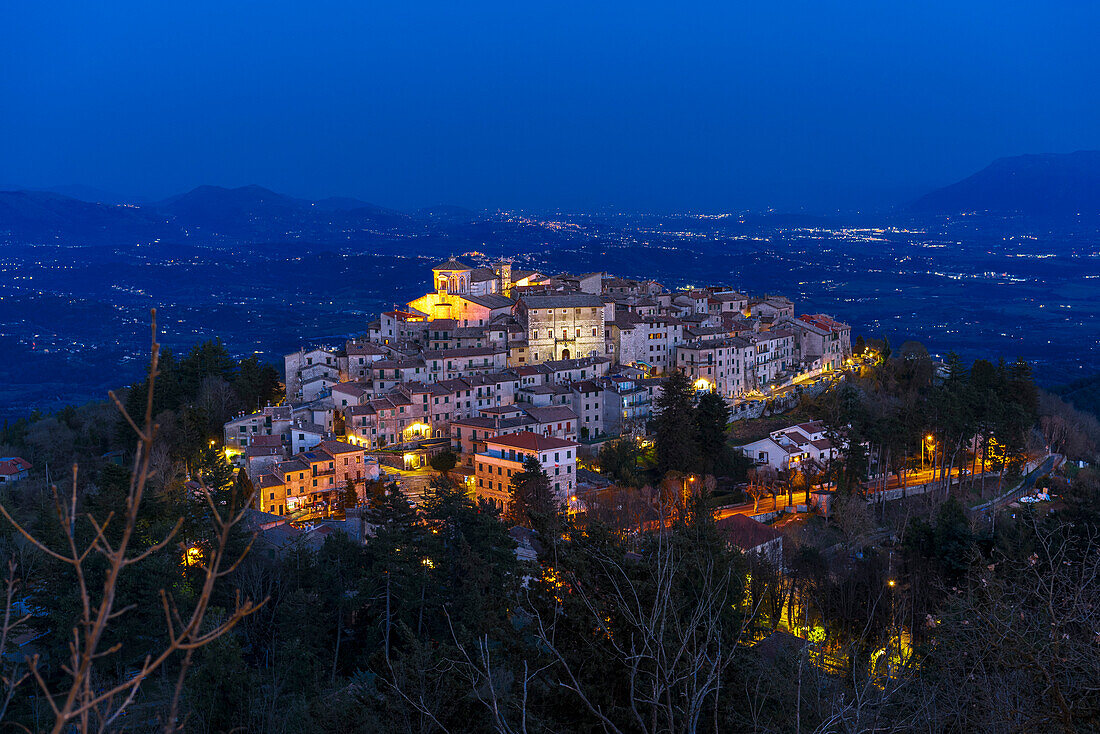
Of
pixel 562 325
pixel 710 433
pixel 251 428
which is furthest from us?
pixel 562 325

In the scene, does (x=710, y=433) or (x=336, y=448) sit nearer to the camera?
(x=336, y=448)

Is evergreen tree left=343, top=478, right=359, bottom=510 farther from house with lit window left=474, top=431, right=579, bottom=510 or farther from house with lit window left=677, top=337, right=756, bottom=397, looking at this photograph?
house with lit window left=677, top=337, right=756, bottom=397

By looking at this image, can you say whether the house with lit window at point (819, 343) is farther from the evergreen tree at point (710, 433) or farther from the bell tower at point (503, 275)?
the bell tower at point (503, 275)

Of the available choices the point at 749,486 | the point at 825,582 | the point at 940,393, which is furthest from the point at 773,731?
the point at 940,393

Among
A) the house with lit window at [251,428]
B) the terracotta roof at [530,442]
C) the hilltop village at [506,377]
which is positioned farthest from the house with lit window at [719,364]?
the house with lit window at [251,428]

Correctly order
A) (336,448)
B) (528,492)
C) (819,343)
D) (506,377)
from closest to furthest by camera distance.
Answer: (528,492), (336,448), (506,377), (819,343)

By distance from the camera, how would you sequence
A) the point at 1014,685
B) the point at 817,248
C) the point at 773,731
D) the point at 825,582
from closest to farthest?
the point at 1014,685
the point at 773,731
the point at 825,582
the point at 817,248

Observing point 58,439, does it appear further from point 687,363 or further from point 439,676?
point 439,676

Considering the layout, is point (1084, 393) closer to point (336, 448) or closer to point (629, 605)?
point (336, 448)

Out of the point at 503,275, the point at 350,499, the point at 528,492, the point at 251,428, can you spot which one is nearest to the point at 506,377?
the point at 528,492
